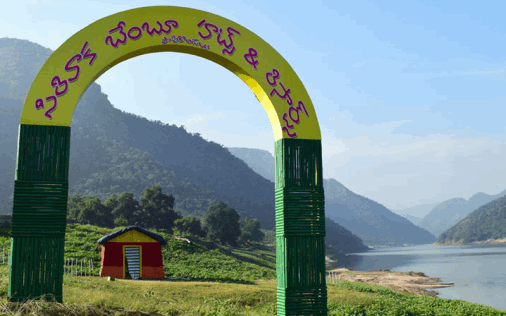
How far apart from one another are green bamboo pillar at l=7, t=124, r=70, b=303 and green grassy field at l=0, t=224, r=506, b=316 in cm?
43

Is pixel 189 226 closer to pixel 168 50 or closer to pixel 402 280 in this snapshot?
pixel 402 280

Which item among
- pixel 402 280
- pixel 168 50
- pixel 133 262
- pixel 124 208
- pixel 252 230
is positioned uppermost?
pixel 168 50

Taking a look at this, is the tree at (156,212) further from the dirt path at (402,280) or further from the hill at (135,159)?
the hill at (135,159)

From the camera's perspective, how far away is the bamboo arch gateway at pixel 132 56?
8.74 metres

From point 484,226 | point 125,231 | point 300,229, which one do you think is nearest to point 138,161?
point 125,231

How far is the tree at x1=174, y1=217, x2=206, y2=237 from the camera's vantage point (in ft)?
170

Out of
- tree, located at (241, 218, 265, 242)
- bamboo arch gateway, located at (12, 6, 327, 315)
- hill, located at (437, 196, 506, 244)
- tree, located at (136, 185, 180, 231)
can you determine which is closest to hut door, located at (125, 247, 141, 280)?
bamboo arch gateway, located at (12, 6, 327, 315)

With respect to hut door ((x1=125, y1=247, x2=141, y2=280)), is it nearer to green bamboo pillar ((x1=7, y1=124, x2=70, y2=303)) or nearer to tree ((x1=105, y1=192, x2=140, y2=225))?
green bamboo pillar ((x1=7, y1=124, x2=70, y2=303))

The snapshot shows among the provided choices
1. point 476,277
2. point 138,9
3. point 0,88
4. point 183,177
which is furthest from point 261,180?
point 138,9

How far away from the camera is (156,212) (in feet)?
169

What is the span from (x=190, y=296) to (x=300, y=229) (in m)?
8.41

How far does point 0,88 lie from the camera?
420ft

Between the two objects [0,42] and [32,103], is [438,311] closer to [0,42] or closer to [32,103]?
[32,103]

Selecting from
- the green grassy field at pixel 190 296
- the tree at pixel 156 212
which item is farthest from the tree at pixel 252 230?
the green grassy field at pixel 190 296
